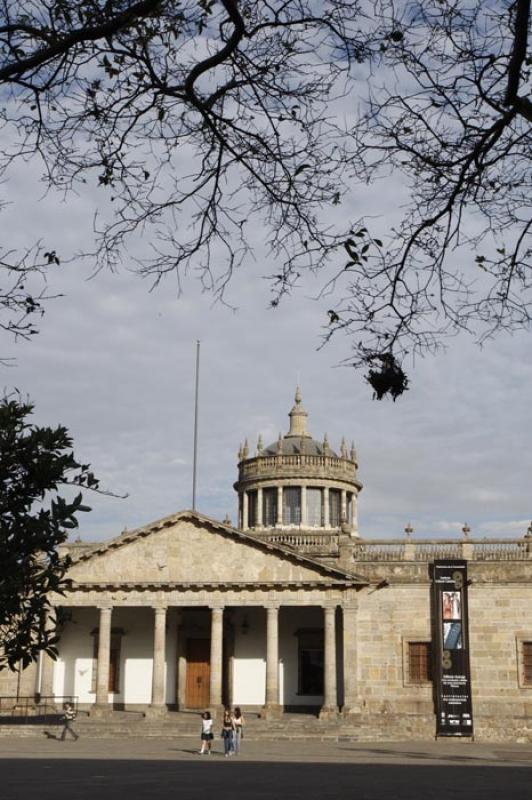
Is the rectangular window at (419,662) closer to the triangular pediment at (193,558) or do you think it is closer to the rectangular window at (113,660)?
the triangular pediment at (193,558)

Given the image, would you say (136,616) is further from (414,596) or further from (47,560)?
(47,560)

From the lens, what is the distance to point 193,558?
41.3m

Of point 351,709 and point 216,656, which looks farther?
point 216,656

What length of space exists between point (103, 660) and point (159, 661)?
7.51 ft

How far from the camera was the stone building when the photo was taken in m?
39.3

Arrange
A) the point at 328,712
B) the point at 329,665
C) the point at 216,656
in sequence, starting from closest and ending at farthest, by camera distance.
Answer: the point at 328,712
the point at 329,665
the point at 216,656

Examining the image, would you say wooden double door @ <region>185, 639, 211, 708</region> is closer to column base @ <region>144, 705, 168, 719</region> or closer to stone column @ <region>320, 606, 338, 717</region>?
column base @ <region>144, 705, 168, 719</region>

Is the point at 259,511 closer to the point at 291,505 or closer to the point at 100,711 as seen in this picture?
the point at 291,505

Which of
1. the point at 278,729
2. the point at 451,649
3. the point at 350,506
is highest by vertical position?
the point at 350,506

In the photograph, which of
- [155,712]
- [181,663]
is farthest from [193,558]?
[155,712]

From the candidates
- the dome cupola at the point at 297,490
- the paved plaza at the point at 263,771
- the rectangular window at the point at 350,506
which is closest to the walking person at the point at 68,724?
the paved plaza at the point at 263,771

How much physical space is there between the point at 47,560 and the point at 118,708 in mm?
38550

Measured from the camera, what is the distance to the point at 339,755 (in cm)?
2972

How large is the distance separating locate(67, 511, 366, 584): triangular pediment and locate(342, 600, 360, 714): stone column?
4.77ft
